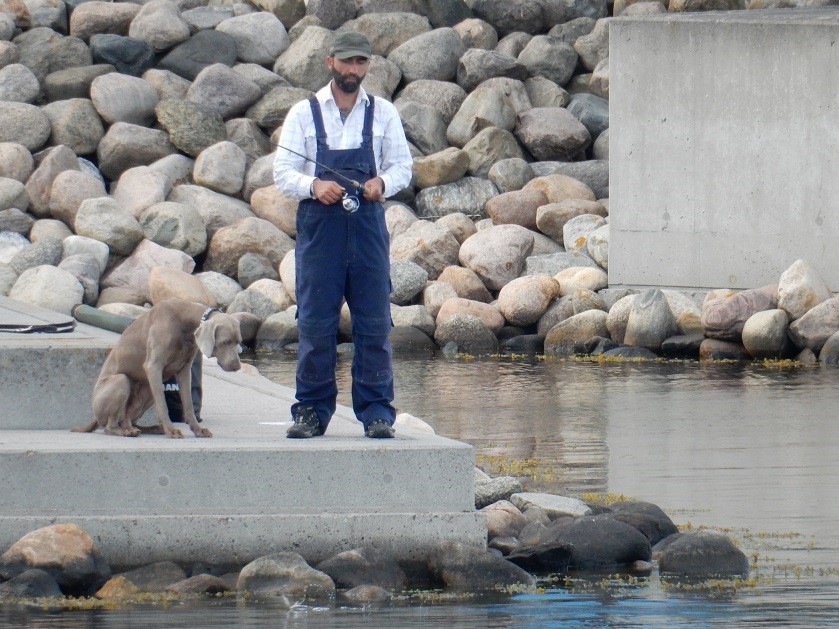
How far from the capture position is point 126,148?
2170 cm

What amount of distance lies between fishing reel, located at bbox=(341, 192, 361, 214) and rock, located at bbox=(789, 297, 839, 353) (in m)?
10.0

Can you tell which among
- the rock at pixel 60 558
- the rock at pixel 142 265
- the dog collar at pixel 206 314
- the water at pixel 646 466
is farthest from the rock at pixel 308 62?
the rock at pixel 60 558

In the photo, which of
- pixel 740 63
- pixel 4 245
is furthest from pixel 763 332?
pixel 4 245

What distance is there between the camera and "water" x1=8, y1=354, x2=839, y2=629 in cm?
700

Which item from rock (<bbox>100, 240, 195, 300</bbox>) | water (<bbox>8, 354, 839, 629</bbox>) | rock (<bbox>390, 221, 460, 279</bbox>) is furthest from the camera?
rock (<bbox>390, 221, 460, 279</bbox>)

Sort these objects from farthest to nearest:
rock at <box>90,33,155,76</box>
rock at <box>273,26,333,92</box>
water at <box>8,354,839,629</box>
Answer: rock at <box>273,26,333,92</box>
rock at <box>90,33,155,76</box>
water at <box>8,354,839,629</box>

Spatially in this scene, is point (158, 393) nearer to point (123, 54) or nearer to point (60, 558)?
point (60, 558)

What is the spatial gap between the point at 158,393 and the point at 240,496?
66 cm

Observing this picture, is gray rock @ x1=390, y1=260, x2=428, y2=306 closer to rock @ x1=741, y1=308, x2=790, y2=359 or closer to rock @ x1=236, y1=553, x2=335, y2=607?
rock @ x1=741, y1=308, x2=790, y2=359

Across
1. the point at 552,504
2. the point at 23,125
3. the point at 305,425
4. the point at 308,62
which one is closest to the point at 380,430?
the point at 305,425

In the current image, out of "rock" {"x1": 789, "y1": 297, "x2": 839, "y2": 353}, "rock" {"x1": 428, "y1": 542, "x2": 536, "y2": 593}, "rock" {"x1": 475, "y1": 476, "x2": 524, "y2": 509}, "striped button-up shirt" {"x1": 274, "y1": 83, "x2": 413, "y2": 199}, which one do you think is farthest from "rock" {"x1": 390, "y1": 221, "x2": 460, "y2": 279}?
"rock" {"x1": 428, "y1": 542, "x2": 536, "y2": 593}

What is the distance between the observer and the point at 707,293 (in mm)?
18641

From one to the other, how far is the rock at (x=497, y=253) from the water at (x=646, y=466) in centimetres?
236

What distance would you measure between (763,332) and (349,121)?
9.93 metres
